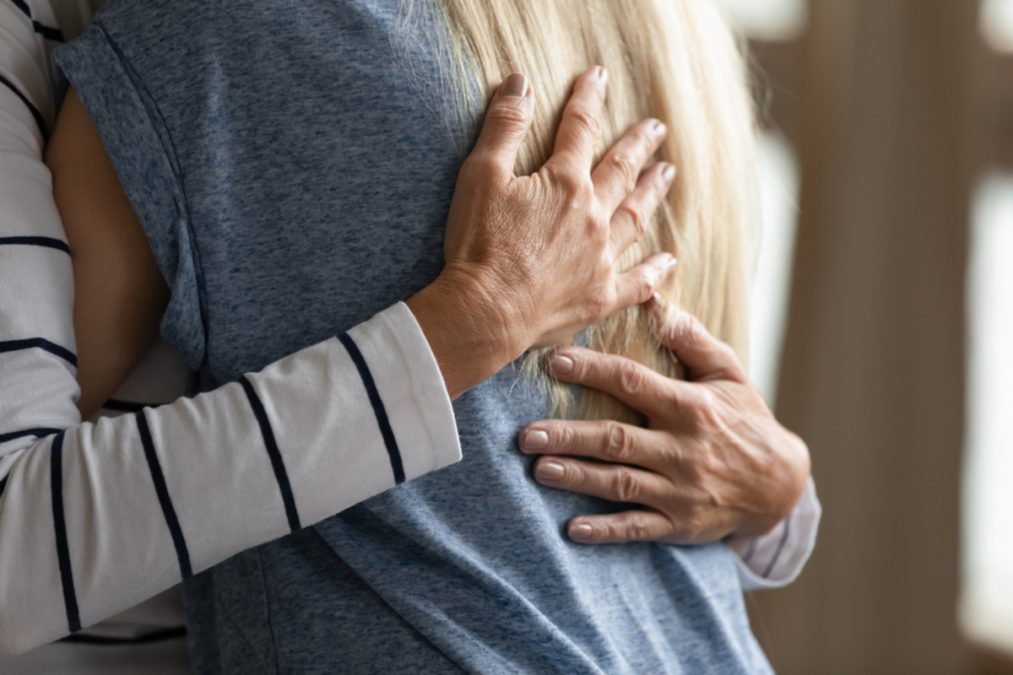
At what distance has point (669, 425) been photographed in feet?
3.11

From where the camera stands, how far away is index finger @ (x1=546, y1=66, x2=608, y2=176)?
33.6 inches

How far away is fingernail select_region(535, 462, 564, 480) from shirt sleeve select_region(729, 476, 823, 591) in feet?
1.17

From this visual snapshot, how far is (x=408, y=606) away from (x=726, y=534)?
378 mm

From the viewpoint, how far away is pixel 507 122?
32.1 inches

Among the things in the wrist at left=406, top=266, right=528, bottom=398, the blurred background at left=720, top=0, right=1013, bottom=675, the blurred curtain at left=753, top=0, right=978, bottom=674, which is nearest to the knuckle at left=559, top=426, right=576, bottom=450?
the wrist at left=406, top=266, right=528, bottom=398

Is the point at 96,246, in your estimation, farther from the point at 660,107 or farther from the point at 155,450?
the point at 660,107

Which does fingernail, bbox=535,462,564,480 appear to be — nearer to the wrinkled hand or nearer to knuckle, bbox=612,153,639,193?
the wrinkled hand

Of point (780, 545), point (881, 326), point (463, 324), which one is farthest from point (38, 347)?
point (881, 326)

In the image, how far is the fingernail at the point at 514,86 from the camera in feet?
2.73

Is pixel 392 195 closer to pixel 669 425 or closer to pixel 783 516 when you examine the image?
pixel 669 425

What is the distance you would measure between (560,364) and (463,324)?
147mm

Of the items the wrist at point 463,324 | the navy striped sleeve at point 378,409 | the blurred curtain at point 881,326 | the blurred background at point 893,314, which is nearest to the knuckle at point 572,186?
the wrist at point 463,324

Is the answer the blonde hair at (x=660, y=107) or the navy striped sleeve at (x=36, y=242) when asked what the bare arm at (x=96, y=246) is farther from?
the blonde hair at (x=660, y=107)

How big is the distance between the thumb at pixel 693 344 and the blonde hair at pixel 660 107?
13mm
